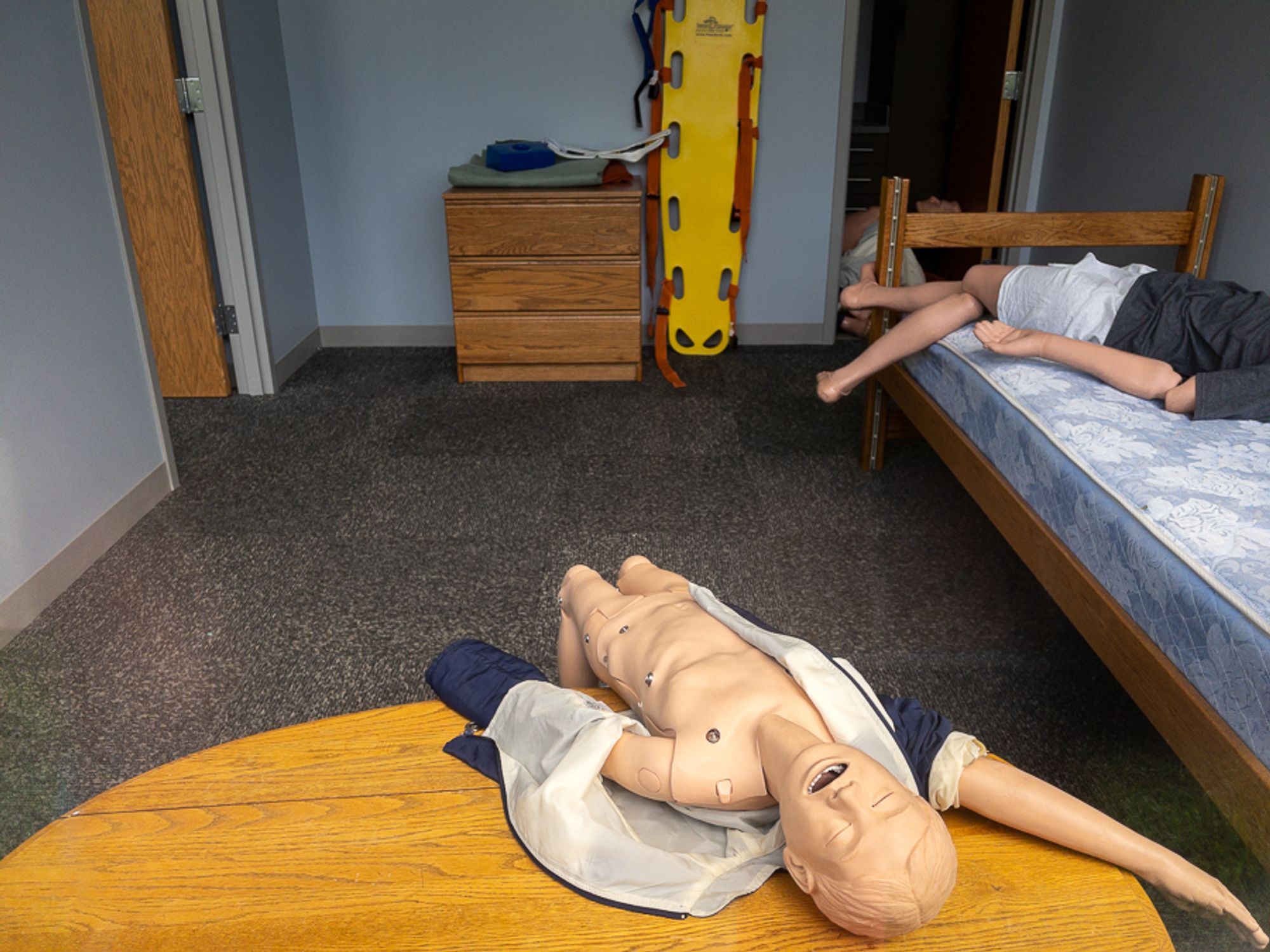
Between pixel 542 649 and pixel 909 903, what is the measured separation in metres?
1.22

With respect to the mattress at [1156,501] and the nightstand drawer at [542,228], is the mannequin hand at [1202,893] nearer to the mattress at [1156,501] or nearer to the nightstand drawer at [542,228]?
the mattress at [1156,501]

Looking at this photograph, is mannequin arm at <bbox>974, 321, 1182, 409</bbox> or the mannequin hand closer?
the mannequin hand

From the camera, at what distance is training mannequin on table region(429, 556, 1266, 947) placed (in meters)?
0.76

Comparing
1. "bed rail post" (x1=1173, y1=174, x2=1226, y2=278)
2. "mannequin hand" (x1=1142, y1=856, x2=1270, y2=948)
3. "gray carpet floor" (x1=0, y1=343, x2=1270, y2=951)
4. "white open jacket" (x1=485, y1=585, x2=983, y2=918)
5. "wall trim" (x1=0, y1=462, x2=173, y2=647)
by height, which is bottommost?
"gray carpet floor" (x1=0, y1=343, x2=1270, y2=951)

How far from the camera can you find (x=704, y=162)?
3678 millimetres

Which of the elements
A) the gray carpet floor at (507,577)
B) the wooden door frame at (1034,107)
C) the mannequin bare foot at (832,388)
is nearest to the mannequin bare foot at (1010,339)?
the mannequin bare foot at (832,388)

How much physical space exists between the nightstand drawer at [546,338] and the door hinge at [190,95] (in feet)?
3.52

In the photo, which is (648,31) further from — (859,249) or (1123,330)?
(1123,330)

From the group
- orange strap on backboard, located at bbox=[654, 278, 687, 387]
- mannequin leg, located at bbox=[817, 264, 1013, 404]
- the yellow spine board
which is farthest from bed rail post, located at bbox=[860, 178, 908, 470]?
the yellow spine board

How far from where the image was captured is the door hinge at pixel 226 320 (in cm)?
335

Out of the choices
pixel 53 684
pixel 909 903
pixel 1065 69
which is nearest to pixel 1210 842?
pixel 909 903

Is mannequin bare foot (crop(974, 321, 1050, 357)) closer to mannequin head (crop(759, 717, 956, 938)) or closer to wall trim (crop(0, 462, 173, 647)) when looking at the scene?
mannequin head (crop(759, 717, 956, 938))

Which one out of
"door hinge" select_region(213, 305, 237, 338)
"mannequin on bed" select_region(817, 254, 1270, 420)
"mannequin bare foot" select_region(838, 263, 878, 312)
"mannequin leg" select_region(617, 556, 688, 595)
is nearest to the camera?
"mannequin leg" select_region(617, 556, 688, 595)

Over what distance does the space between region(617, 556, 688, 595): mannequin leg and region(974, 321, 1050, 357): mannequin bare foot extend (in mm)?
1062
